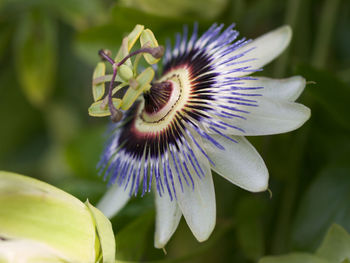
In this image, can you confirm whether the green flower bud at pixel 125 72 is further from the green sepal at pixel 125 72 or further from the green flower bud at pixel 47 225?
the green flower bud at pixel 47 225

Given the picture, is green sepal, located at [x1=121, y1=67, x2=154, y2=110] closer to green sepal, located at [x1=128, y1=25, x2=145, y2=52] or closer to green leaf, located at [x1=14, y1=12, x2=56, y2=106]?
green sepal, located at [x1=128, y1=25, x2=145, y2=52]

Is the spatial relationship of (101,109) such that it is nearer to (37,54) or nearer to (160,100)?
(160,100)

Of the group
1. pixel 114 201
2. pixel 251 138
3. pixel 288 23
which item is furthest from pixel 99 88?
pixel 288 23

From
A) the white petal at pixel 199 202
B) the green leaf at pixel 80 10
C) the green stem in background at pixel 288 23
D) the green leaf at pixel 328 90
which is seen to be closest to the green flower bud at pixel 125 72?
the white petal at pixel 199 202

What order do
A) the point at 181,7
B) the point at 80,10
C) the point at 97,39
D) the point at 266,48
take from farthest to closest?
1. the point at 80,10
2. the point at 97,39
3. the point at 181,7
4. the point at 266,48

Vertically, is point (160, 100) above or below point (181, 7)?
below

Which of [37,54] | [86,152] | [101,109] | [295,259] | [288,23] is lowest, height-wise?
[86,152]

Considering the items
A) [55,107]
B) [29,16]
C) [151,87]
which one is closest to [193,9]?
[151,87]
